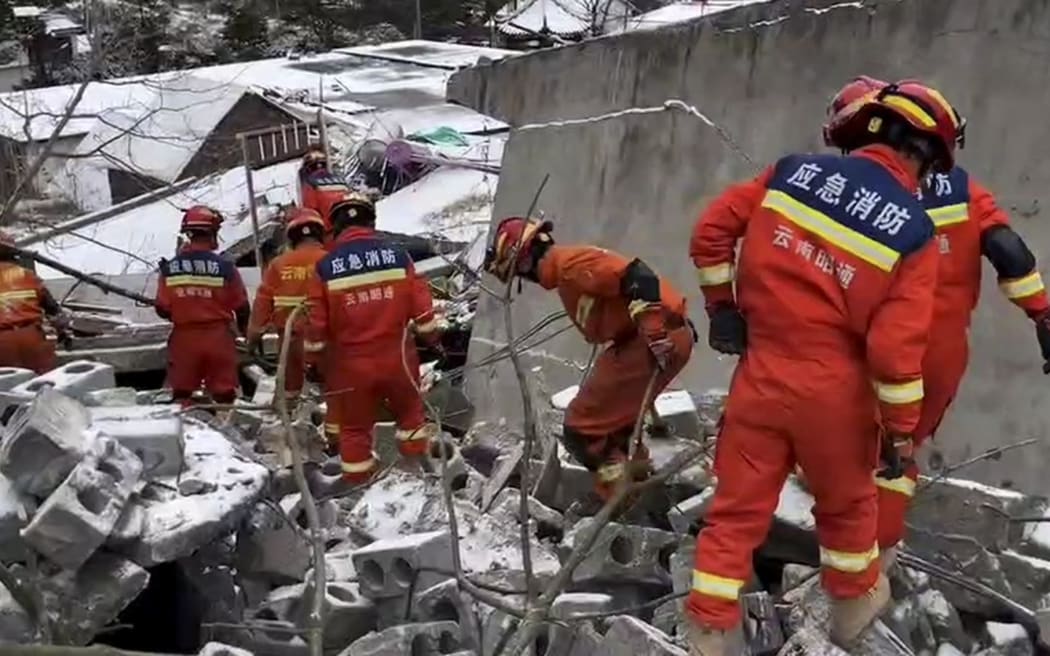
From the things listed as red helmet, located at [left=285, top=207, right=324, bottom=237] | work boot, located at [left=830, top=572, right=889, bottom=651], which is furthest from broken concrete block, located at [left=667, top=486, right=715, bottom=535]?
red helmet, located at [left=285, top=207, right=324, bottom=237]

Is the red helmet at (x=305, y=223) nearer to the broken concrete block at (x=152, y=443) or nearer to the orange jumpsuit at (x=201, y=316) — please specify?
the orange jumpsuit at (x=201, y=316)

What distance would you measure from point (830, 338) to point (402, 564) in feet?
5.70

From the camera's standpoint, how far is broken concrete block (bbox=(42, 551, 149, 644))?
3.62m

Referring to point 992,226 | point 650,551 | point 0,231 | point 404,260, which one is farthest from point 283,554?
point 0,231

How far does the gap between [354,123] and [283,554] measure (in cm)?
1552

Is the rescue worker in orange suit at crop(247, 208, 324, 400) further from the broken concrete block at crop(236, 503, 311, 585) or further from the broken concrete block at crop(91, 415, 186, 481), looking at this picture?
the broken concrete block at crop(91, 415, 186, 481)

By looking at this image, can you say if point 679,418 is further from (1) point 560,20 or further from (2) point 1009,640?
(1) point 560,20

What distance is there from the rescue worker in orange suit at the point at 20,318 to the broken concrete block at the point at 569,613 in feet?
15.7

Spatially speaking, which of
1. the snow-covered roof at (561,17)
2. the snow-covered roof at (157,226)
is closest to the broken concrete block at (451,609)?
the snow-covered roof at (157,226)

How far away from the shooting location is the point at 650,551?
173 inches

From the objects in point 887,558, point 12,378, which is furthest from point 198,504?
point 887,558

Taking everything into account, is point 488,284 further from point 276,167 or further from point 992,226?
point 276,167

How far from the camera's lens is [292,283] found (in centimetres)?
709

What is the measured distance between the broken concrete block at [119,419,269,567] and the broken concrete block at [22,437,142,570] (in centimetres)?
14
